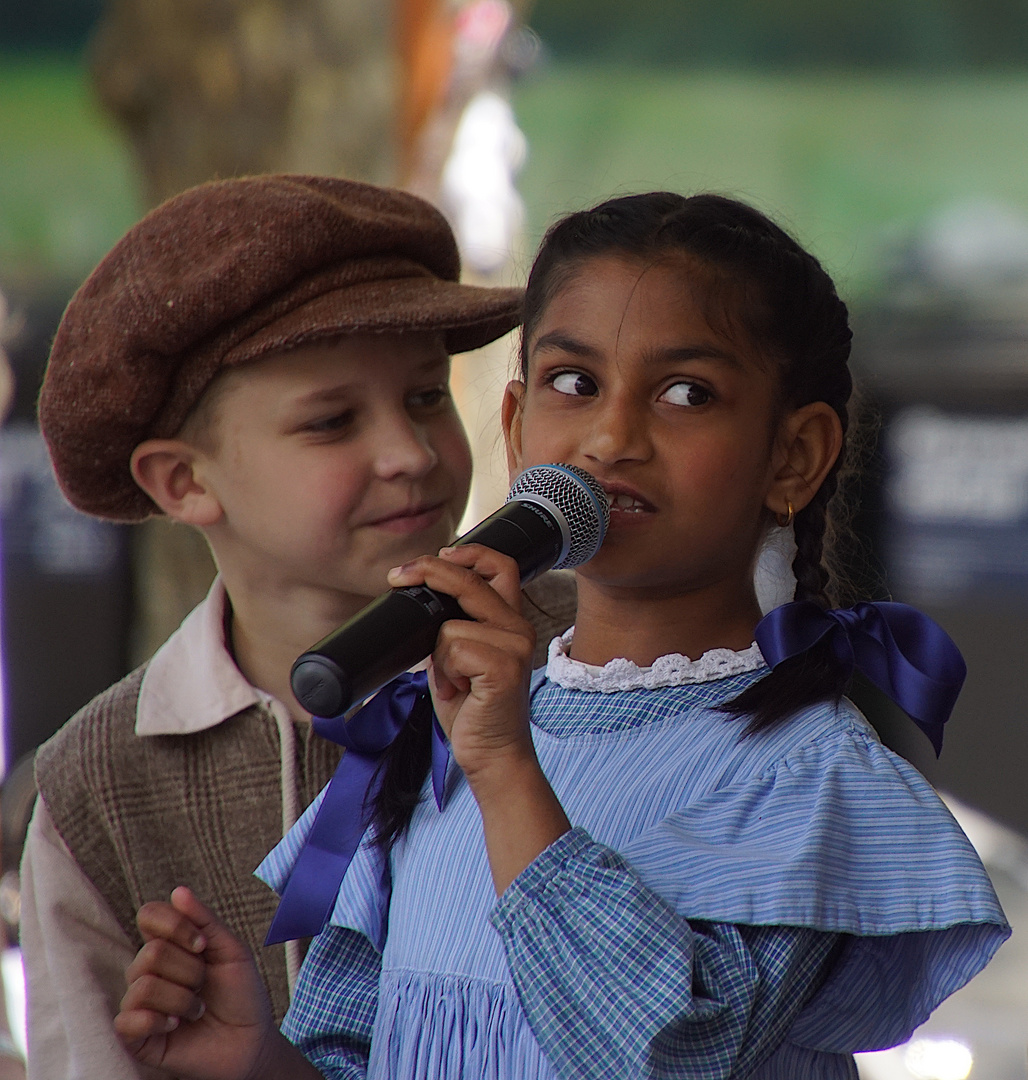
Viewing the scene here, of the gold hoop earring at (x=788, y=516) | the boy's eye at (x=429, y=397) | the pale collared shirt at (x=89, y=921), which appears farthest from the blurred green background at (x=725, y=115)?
the gold hoop earring at (x=788, y=516)

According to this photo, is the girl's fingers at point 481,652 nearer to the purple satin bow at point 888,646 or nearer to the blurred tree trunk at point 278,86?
the purple satin bow at point 888,646

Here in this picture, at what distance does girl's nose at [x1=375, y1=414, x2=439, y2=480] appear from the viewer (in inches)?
48.0

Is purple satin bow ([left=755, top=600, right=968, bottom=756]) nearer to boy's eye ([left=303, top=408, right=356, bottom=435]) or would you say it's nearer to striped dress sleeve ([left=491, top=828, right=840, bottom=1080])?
striped dress sleeve ([left=491, top=828, right=840, bottom=1080])

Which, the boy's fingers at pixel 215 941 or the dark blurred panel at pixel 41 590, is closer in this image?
the boy's fingers at pixel 215 941

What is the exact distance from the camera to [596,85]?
6344 mm

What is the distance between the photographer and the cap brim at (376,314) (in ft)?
3.92

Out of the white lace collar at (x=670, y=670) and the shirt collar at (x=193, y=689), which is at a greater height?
the white lace collar at (x=670, y=670)

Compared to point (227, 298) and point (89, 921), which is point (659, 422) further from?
point (89, 921)

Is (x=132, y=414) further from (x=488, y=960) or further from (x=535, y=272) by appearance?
(x=488, y=960)

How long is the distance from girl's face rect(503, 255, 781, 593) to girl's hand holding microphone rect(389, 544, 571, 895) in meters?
0.13

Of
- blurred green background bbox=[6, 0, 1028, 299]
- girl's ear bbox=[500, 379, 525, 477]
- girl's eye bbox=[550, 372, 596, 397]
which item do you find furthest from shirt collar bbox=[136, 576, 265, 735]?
blurred green background bbox=[6, 0, 1028, 299]

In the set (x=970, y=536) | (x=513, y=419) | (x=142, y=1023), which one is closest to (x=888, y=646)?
(x=513, y=419)

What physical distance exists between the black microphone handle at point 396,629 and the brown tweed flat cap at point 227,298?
414mm

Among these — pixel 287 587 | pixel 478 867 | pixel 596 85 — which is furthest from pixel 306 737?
pixel 596 85
